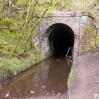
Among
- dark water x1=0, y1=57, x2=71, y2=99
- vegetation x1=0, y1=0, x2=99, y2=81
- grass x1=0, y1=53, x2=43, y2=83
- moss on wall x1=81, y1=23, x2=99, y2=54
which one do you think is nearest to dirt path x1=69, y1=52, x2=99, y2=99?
dark water x1=0, y1=57, x2=71, y2=99

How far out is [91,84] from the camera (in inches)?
572

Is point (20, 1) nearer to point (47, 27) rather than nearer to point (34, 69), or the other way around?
point (47, 27)

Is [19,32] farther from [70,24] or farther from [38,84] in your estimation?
[38,84]

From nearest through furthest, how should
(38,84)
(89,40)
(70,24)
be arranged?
(38,84) → (70,24) → (89,40)

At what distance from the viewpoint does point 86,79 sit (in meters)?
15.9

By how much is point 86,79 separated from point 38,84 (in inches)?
123

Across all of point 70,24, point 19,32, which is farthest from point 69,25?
point 19,32

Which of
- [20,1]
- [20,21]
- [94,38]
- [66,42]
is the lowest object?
[66,42]

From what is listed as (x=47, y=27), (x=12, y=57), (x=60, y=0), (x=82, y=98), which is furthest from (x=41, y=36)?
(x=82, y=98)

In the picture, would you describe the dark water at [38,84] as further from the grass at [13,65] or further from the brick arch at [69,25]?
the brick arch at [69,25]

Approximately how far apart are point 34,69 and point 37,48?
4582 mm

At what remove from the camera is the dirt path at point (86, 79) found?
13022mm

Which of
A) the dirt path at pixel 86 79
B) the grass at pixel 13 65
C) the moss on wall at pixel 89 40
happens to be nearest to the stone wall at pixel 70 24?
the moss on wall at pixel 89 40

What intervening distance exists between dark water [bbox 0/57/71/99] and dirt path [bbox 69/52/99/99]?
86cm
